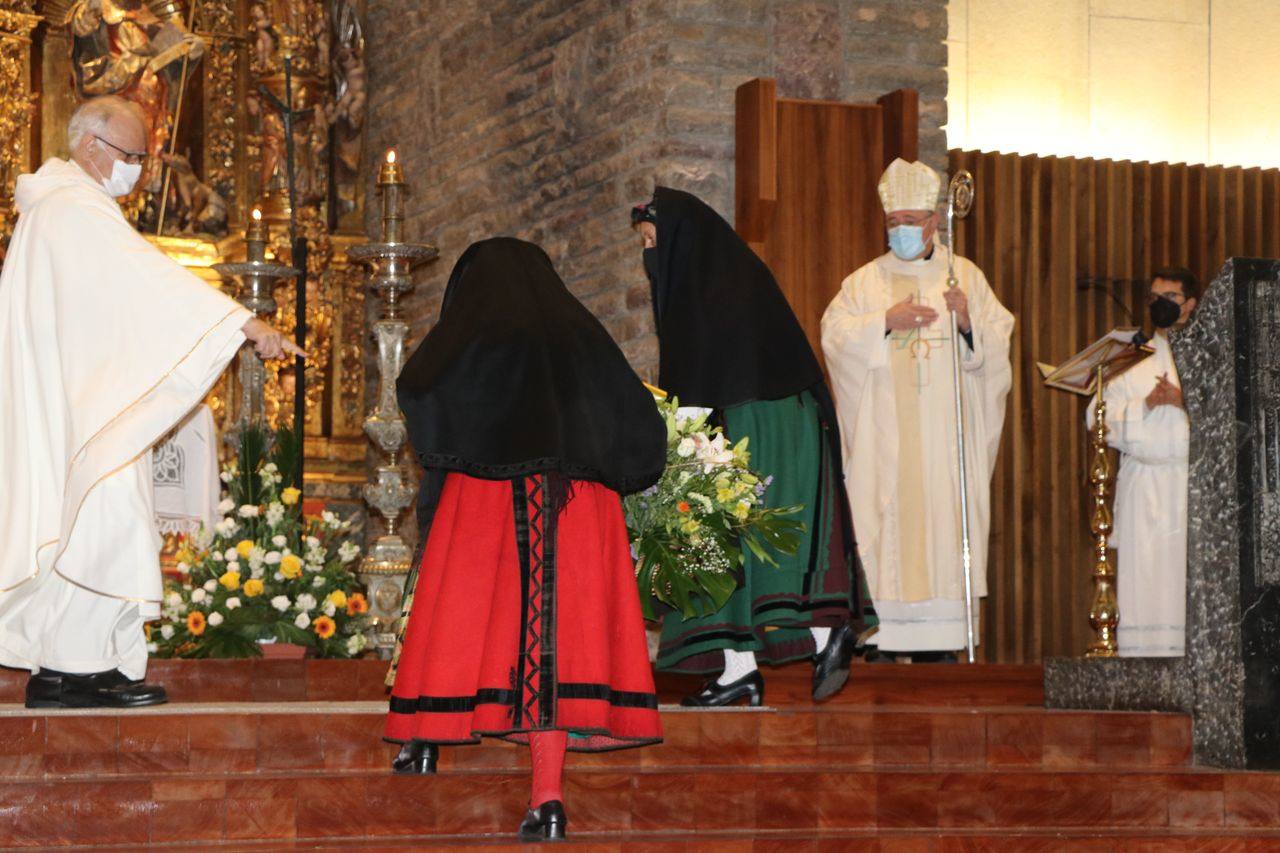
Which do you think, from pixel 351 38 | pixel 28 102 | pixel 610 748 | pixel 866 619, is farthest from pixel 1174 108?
pixel 610 748

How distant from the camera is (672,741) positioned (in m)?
6.34

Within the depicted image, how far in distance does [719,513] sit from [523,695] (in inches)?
50.6

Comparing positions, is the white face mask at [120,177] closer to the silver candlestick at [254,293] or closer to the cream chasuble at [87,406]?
the cream chasuble at [87,406]

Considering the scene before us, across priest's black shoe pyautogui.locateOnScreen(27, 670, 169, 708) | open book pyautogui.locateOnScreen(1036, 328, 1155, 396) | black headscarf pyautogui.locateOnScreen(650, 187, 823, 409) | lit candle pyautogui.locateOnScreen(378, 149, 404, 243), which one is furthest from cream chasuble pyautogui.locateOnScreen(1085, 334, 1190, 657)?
priest's black shoe pyautogui.locateOnScreen(27, 670, 169, 708)

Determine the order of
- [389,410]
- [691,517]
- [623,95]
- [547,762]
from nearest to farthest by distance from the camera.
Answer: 1. [547,762]
2. [691,517]
3. [389,410]
4. [623,95]

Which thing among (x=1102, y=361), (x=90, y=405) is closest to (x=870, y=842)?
(x=90, y=405)

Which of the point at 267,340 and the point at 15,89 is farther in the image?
the point at 15,89

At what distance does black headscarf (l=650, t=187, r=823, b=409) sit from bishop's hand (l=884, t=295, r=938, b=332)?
2.14 metres

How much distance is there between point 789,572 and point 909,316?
2456 millimetres

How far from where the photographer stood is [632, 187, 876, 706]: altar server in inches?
269

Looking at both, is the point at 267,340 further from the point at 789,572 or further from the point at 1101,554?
the point at 1101,554

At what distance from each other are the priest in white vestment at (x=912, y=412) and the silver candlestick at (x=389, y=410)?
6.47 feet

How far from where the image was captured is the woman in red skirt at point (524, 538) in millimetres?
5418

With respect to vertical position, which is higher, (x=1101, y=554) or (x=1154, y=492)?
(x=1154, y=492)
